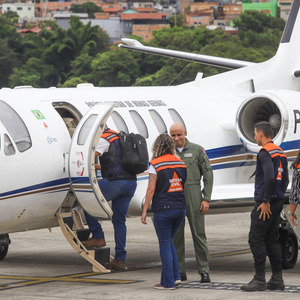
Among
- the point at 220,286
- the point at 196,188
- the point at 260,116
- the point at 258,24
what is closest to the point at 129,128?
A: the point at 196,188

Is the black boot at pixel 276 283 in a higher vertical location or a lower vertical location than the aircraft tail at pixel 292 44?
lower

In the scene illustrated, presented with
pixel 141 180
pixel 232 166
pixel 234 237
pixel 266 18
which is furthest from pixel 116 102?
pixel 266 18

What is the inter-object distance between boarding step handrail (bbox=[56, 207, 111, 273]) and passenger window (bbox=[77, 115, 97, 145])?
1269mm

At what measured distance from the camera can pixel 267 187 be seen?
10.9m

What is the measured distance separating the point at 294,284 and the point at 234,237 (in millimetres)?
7369

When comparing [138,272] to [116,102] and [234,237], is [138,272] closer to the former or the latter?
[116,102]

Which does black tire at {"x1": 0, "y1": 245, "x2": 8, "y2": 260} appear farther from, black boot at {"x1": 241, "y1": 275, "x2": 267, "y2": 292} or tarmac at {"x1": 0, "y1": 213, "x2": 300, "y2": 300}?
black boot at {"x1": 241, "y1": 275, "x2": 267, "y2": 292}

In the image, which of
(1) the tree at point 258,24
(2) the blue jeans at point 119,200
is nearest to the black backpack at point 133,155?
(2) the blue jeans at point 119,200

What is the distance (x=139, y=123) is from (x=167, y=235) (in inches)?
140

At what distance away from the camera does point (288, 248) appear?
46.2 ft

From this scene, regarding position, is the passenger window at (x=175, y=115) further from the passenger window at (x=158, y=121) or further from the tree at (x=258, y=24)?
the tree at (x=258, y=24)

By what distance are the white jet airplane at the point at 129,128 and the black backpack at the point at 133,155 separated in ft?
1.45

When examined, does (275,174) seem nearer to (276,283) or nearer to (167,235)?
(276,283)

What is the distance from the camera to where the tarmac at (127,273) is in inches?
436
